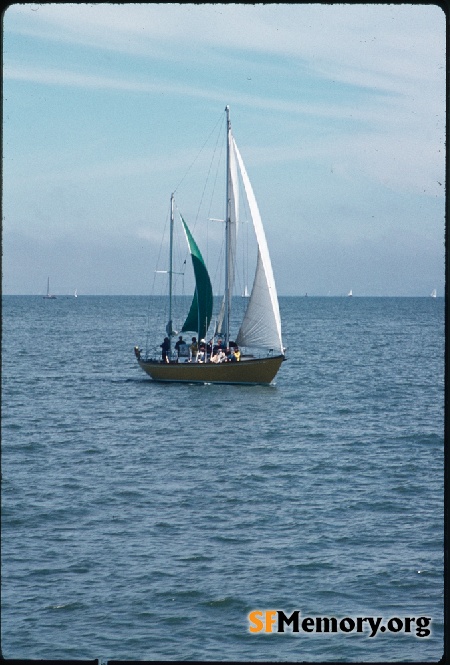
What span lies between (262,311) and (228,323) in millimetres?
1824

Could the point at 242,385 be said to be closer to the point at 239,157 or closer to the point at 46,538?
the point at 239,157

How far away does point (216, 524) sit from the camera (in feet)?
66.8

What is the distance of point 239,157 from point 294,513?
26586 mm

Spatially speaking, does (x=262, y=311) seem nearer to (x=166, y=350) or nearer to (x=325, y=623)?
(x=166, y=350)

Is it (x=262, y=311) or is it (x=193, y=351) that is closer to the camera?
(x=262, y=311)

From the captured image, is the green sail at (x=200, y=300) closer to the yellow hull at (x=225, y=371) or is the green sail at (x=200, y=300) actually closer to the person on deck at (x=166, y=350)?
the person on deck at (x=166, y=350)

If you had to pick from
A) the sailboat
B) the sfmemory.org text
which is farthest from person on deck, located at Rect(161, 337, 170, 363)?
the sfmemory.org text

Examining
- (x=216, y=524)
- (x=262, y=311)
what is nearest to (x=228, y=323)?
(x=262, y=311)

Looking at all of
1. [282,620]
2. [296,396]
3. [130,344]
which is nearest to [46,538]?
[282,620]

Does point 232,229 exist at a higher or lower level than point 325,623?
higher

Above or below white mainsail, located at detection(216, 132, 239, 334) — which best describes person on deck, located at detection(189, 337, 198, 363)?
below

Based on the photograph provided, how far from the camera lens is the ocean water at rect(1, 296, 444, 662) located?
47.3 ft

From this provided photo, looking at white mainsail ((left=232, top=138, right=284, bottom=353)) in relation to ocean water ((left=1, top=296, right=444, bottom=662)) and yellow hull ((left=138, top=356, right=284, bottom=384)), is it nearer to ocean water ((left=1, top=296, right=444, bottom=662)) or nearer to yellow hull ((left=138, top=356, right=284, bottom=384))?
yellow hull ((left=138, top=356, right=284, bottom=384))

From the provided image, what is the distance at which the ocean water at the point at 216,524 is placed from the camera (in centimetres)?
1442
